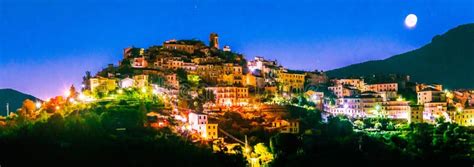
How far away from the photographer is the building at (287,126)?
20.5 meters

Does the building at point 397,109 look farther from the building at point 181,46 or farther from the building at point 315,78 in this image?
the building at point 181,46

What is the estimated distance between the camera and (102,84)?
74.1ft

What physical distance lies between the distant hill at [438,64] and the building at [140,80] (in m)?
25.0

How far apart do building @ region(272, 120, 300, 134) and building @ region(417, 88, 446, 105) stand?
776 centimetres

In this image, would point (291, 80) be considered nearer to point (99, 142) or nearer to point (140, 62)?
point (140, 62)

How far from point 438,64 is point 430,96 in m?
27.4

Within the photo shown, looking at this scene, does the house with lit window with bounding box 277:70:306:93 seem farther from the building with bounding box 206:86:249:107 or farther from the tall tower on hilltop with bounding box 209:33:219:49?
the tall tower on hilltop with bounding box 209:33:219:49

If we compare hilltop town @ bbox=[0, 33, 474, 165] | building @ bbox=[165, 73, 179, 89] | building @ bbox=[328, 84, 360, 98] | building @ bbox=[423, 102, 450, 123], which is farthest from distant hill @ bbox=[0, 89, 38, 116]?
building @ bbox=[423, 102, 450, 123]

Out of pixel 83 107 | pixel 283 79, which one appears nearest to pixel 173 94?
pixel 83 107

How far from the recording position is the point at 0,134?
15609 millimetres

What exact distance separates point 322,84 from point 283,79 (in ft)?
6.85

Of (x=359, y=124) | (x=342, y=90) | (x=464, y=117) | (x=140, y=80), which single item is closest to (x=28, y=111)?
(x=140, y=80)

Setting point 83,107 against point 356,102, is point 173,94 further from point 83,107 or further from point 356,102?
point 356,102

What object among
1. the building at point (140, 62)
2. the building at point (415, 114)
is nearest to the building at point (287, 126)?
the building at point (415, 114)
